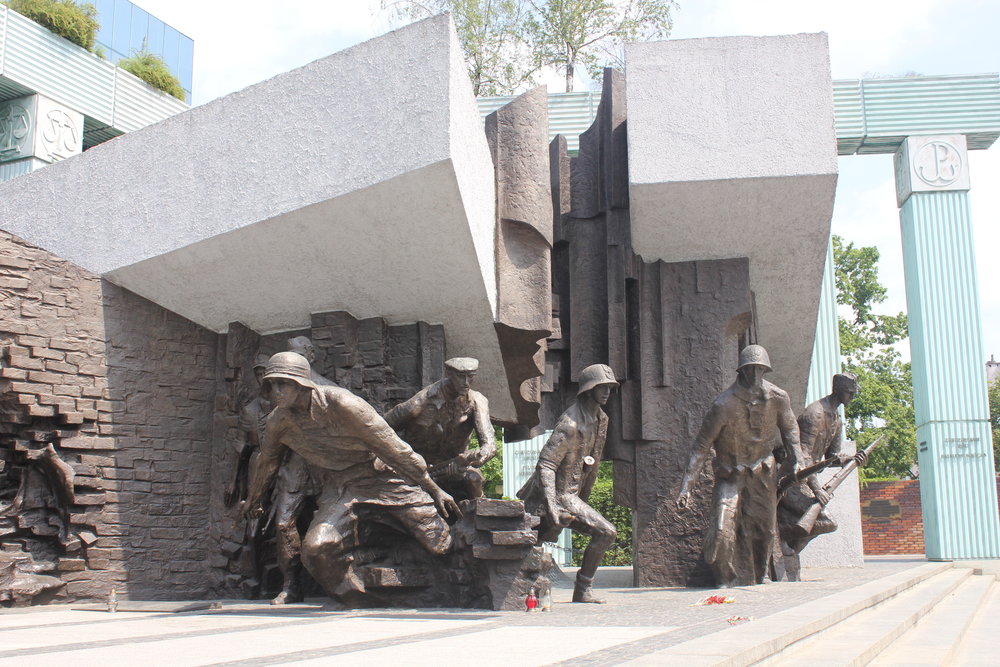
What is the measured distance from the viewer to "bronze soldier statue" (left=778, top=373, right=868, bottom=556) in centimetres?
965

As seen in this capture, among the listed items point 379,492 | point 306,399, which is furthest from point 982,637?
point 306,399

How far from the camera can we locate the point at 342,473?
23.7 feet

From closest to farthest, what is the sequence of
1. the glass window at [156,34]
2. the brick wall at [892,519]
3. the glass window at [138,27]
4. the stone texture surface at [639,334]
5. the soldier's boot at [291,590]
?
the soldier's boot at [291,590], the stone texture surface at [639,334], the glass window at [138,27], the glass window at [156,34], the brick wall at [892,519]

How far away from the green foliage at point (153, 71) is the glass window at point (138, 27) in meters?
2.67

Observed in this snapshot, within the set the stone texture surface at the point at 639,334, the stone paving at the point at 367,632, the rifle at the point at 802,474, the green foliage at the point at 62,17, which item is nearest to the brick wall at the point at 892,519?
the stone texture surface at the point at 639,334

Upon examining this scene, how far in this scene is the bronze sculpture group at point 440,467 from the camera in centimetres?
690

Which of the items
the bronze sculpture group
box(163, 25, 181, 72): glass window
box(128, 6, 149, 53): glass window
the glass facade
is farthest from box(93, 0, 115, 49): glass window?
the bronze sculpture group

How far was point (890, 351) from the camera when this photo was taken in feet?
87.3

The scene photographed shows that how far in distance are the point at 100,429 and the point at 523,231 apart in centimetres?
420

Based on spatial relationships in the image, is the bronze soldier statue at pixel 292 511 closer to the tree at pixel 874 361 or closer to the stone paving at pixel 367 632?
the stone paving at pixel 367 632

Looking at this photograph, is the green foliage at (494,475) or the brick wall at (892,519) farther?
the green foliage at (494,475)

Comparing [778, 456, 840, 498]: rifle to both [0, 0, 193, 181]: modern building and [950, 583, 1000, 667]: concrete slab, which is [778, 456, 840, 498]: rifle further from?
[0, 0, 193, 181]: modern building

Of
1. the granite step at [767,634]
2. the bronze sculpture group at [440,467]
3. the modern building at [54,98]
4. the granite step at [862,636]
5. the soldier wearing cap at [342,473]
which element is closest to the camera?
the granite step at [767,634]

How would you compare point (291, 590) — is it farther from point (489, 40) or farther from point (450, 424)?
point (489, 40)
